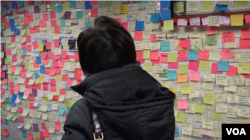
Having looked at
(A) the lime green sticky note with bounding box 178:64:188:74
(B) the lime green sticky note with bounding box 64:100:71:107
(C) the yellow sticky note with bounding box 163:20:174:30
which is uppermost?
(C) the yellow sticky note with bounding box 163:20:174:30

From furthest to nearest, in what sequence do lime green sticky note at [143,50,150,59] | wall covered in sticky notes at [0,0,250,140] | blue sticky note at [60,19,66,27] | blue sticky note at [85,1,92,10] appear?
blue sticky note at [60,19,66,27]
blue sticky note at [85,1,92,10]
lime green sticky note at [143,50,150,59]
wall covered in sticky notes at [0,0,250,140]

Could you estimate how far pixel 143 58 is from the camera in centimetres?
160

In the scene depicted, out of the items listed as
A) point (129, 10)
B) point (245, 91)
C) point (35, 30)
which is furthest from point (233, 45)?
point (35, 30)

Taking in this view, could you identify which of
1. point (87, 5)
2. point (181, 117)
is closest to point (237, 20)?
point (181, 117)

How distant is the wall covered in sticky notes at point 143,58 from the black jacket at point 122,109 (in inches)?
33.8

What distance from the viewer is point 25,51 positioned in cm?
212

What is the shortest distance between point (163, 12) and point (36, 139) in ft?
6.60

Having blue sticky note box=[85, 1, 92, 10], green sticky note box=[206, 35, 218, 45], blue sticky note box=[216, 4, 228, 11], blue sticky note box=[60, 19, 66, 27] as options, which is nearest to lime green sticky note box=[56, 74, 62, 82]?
blue sticky note box=[60, 19, 66, 27]

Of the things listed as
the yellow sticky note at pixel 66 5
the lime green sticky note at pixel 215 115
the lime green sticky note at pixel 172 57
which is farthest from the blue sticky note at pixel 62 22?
the lime green sticky note at pixel 215 115

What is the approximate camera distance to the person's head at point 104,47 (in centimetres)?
70

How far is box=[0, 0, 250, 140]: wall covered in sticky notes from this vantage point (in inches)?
52.6

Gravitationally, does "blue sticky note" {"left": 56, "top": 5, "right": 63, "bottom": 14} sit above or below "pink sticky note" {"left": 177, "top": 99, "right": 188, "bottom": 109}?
above

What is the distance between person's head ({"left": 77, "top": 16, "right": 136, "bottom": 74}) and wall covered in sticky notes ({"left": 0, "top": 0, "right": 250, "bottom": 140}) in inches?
32.6

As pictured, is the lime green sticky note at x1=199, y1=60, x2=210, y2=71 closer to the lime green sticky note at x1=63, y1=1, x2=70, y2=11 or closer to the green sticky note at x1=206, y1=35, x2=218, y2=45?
the green sticky note at x1=206, y1=35, x2=218, y2=45
